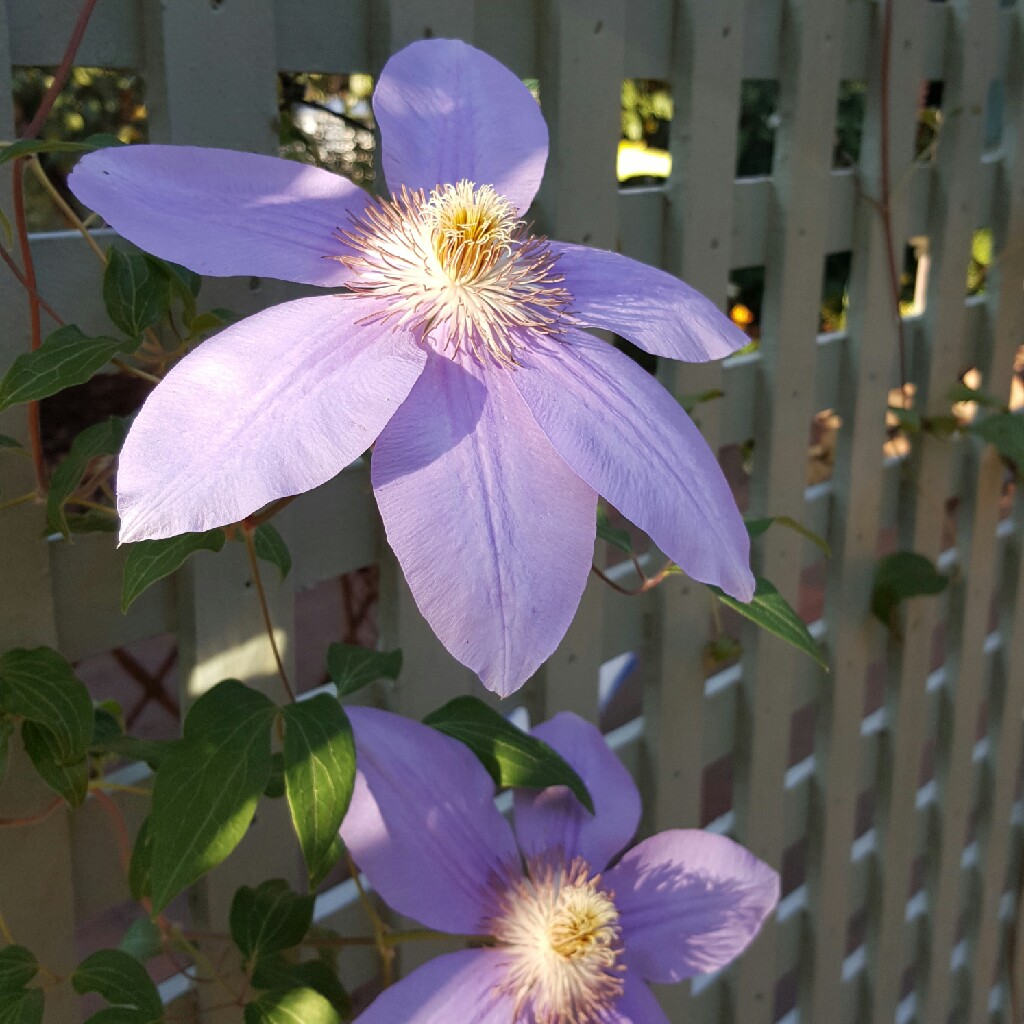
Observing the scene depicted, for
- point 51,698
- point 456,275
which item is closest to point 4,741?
point 51,698

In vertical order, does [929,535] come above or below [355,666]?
below

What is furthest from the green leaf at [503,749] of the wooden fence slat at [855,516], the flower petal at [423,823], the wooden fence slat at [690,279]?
the wooden fence slat at [855,516]

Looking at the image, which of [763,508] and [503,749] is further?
[763,508]

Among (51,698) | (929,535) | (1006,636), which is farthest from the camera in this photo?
(1006,636)

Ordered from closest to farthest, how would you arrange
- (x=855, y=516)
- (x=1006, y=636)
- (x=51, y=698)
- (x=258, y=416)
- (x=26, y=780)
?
(x=258, y=416) → (x=51, y=698) → (x=26, y=780) → (x=855, y=516) → (x=1006, y=636)

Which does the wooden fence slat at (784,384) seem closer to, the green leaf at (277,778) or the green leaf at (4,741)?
the green leaf at (277,778)

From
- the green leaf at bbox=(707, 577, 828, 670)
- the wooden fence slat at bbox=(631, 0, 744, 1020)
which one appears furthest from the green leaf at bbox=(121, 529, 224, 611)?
the wooden fence slat at bbox=(631, 0, 744, 1020)

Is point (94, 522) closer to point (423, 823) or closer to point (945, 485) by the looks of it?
point (423, 823)
